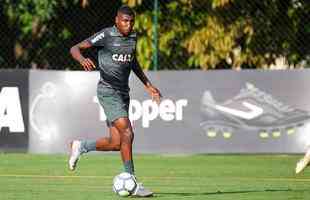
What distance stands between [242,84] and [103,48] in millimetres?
7208

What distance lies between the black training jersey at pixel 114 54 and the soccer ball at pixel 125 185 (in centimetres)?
107

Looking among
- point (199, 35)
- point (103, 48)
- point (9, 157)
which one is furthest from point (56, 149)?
point (103, 48)

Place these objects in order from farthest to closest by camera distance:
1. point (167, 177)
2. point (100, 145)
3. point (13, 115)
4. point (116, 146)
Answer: point (13, 115)
point (167, 177)
point (100, 145)
point (116, 146)

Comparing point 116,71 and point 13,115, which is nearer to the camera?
point 116,71

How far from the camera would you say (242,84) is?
1927 cm

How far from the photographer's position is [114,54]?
12.3m

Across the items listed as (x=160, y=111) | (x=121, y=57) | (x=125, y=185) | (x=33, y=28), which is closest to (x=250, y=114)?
(x=160, y=111)

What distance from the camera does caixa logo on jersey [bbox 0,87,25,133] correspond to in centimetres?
1931

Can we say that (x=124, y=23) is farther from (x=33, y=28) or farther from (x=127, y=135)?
(x=33, y=28)

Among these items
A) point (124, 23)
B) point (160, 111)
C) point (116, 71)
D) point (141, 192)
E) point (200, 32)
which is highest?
point (200, 32)

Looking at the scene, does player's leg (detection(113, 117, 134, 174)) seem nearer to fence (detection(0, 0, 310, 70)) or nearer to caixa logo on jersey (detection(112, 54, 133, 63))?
caixa logo on jersey (detection(112, 54, 133, 63))

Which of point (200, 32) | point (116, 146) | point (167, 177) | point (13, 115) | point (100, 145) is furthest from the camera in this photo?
point (200, 32)

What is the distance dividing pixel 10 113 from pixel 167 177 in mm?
5227

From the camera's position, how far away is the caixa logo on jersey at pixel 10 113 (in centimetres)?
1931
